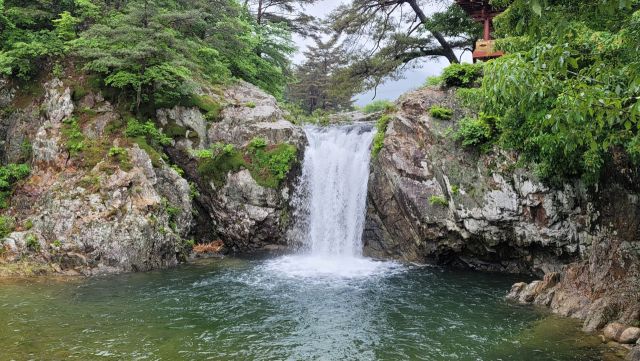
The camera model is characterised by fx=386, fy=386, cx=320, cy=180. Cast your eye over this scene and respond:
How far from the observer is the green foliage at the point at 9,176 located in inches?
545

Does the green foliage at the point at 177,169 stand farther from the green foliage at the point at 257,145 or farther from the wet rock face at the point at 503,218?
the wet rock face at the point at 503,218

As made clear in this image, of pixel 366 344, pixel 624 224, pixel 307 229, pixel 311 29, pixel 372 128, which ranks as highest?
pixel 311 29

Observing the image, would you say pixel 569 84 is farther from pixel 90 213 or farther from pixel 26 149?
pixel 26 149

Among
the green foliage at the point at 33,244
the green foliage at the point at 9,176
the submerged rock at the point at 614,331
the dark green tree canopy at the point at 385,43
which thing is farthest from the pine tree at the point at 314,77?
the submerged rock at the point at 614,331

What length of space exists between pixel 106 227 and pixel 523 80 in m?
12.9

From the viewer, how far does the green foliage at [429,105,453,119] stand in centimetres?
1468

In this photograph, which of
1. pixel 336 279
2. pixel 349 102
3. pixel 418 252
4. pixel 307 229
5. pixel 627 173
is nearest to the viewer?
pixel 627 173

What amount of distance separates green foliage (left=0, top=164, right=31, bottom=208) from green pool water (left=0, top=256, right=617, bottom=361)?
14.4 ft

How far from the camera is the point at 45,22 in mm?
17953

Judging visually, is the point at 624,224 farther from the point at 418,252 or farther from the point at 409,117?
the point at 409,117

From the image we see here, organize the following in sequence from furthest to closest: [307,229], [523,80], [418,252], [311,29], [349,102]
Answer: [349,102]
[311,29]
[307,229]
[418,252]
[523,80]

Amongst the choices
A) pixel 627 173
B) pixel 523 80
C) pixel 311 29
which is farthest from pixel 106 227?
pixel 311 29

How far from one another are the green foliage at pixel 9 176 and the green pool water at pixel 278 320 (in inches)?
173

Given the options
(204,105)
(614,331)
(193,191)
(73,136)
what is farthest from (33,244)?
(614,331)
